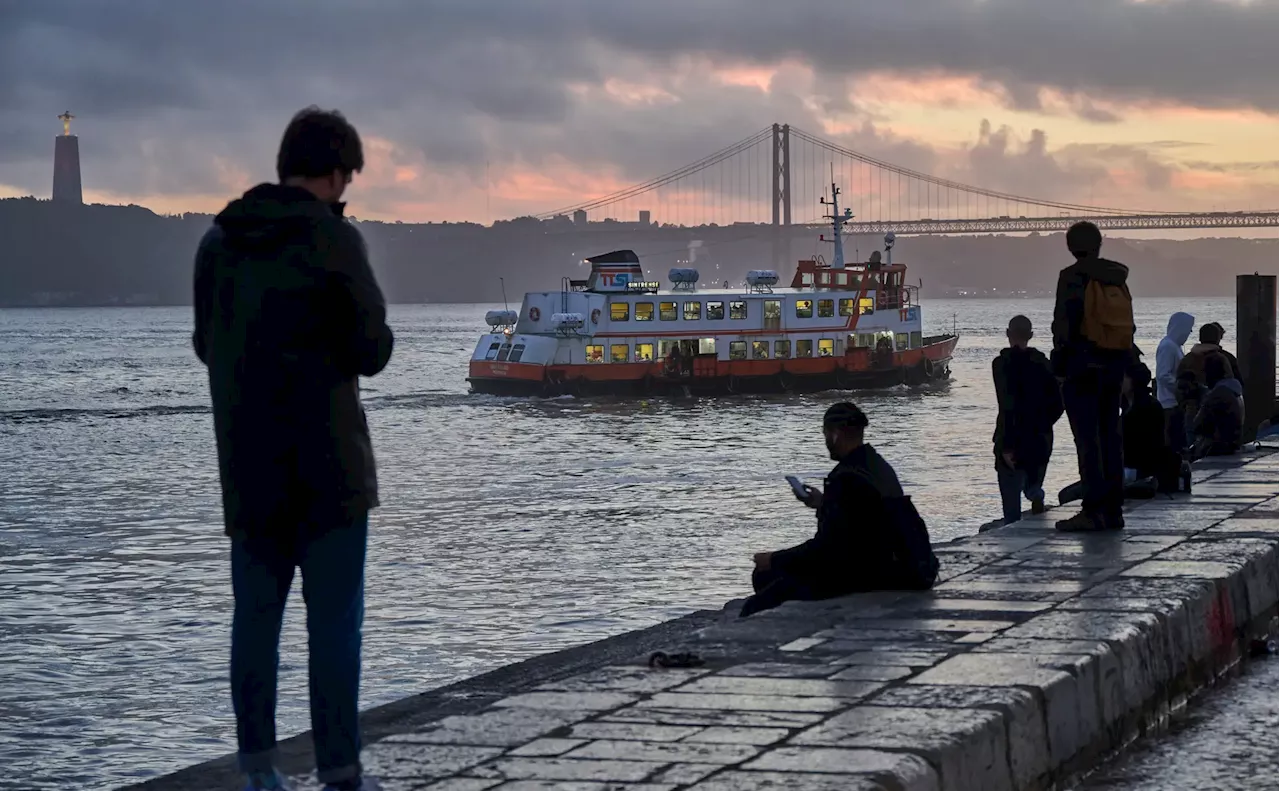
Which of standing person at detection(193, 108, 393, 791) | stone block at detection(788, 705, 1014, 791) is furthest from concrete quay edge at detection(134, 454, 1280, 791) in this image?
standing person at detection(193, 108, 393, 791)

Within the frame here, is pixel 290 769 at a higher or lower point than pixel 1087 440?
lower

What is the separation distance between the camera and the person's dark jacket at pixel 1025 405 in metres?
10.2

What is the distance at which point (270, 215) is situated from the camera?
357 centimetres

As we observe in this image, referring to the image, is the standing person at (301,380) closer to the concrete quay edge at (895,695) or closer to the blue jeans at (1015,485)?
the concrete quay edge at (895,695)

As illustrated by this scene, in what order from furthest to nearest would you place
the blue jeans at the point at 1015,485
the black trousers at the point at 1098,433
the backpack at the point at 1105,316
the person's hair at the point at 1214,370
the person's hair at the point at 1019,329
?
the person's hair at the point at 1214,370, the blue jeans at the point at 1015,485, the person's hair at the point at 1019,329, the black trousers at the point at 1098,433, the backpack at the point at 1105,316

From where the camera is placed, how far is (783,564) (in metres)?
6.52

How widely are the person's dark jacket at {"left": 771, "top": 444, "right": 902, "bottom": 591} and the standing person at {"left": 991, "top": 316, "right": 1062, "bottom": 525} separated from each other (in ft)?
12.9

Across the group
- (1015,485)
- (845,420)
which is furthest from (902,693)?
(1015,485)

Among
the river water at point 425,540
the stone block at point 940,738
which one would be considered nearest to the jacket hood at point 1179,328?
the river water at point 425,540

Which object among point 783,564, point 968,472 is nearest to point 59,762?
point 783,564

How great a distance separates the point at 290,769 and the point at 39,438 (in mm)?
35140

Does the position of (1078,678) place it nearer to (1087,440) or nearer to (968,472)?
(1087,440)

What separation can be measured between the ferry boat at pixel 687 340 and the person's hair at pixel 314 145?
41.1m

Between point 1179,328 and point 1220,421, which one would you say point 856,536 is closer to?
point 1220,421
